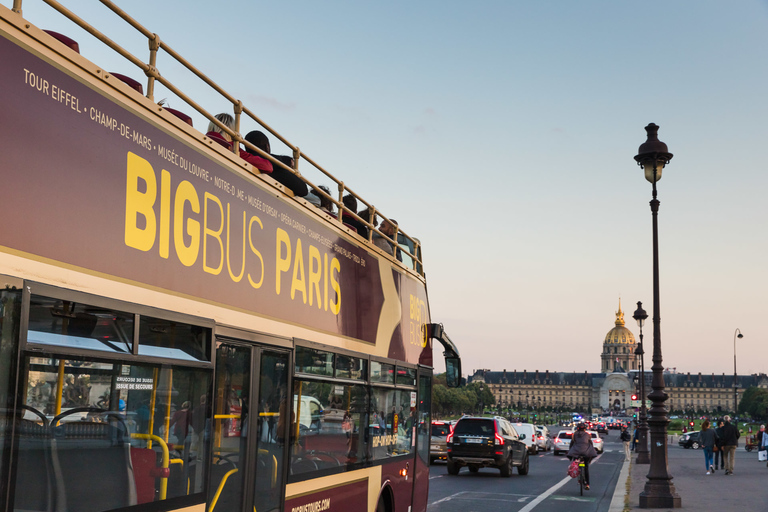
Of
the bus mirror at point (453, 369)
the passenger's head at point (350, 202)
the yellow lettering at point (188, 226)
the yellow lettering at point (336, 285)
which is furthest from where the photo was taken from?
the bus mirror at point (453, 369)

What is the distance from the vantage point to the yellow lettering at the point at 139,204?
4.07 metres

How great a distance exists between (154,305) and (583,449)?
56.8 feet

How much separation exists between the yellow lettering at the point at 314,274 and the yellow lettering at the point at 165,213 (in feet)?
6.93

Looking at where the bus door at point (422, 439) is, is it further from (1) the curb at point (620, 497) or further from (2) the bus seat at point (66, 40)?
(2) the bus seat at point (66, 40)

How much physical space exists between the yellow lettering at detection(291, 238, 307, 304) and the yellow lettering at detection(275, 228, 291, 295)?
0.13 meters

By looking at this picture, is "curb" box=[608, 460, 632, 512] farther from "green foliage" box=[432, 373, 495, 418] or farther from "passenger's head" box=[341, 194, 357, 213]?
"green foliage" box=[432, 373, 495, 418]

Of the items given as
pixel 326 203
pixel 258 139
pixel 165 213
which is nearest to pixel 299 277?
pixel 258 139

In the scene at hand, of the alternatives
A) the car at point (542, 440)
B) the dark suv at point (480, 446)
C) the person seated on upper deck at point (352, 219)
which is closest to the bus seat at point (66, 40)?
the person seated on upper deck at point (352, 219)

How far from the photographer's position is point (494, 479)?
78.6 feet

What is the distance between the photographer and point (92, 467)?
3.84 m

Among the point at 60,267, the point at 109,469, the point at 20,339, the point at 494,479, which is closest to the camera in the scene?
the point at 20,339

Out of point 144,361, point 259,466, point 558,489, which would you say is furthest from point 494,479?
point 144,361

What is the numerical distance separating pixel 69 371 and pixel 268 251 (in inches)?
87.1

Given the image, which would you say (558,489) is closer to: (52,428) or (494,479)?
(494,479)
